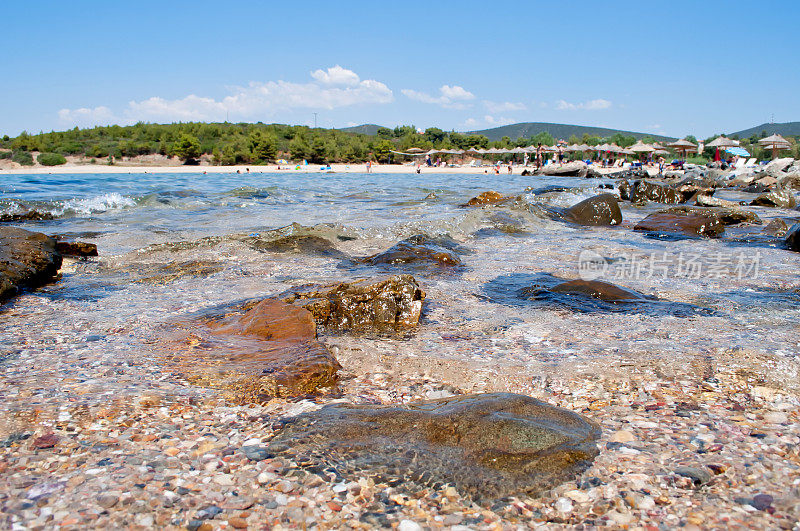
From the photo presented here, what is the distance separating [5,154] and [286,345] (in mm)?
61115

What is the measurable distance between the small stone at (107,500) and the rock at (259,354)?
845 mm

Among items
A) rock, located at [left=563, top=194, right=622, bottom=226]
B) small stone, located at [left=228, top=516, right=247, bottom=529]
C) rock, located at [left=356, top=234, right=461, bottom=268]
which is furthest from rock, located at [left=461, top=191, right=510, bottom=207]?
small stone, located at [left=228, top=516, right=247, bottom=529]

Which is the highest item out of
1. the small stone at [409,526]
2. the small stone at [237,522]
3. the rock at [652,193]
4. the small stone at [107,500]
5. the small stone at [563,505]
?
the rock at [652,193]

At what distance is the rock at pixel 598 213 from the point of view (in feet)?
35.6

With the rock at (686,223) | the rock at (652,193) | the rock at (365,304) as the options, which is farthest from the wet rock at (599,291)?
the rock at (652,193)

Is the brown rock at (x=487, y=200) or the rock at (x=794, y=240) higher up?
the brown rock at (x=487, y=200)

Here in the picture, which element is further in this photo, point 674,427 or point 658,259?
point 658,259

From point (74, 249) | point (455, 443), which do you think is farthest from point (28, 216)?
point (455, 443)

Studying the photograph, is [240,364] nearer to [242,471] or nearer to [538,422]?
[242,471]

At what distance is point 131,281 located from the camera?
5453 millimetres

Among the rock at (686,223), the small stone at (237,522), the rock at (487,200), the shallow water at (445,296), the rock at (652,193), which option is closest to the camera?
the small stone at (237,522)

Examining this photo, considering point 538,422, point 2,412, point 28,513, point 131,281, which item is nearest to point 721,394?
point 538,422

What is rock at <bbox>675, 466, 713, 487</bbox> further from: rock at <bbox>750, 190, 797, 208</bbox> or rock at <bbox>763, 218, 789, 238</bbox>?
rock at <bbox>750, 190, 797, 208</bbox>

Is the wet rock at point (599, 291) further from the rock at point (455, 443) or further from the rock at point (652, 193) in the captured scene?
the rock at point (652, 193)
